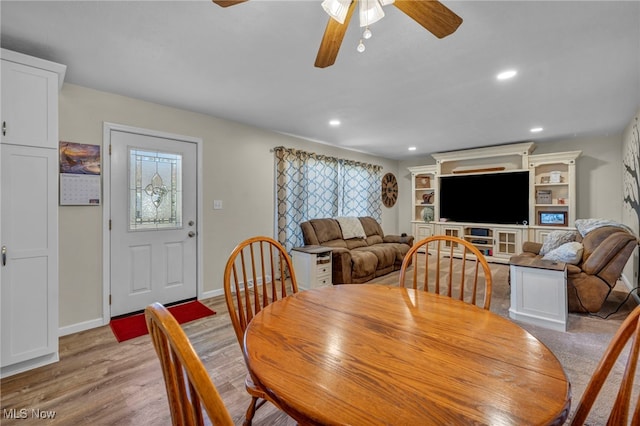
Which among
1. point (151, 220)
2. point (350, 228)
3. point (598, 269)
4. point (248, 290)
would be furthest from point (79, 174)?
point (598, 269)

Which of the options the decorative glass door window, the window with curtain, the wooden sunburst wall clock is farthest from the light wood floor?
the wooden sunburst wall clock

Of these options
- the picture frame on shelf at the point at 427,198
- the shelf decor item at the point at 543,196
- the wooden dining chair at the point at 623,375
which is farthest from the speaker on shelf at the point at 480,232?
the wooden dining chair at the point at 623,375

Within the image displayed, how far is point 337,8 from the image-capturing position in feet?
4.05

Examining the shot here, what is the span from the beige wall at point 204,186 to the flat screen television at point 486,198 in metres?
2.75

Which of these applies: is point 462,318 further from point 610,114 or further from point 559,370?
point 610,114

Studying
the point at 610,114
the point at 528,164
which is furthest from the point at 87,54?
the point at 528,164

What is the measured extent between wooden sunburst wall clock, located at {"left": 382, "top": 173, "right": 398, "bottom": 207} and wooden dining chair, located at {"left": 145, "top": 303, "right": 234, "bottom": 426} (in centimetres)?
642

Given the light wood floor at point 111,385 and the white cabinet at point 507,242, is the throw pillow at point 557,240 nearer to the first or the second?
the white cabinet at point 507,242

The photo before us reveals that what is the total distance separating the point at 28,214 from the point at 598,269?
16.4 feet

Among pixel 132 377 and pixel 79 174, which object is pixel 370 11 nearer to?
pixel 132 377

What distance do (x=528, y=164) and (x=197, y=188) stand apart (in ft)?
18.4

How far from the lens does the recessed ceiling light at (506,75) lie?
2438 mm

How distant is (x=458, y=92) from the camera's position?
289 cm

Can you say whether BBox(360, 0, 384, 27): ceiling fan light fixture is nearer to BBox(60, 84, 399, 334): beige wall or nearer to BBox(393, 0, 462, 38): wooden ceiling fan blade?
BBox(393, 0, 462, 38): wooden ceiling fan blade
